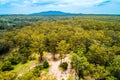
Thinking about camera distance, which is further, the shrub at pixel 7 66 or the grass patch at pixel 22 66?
the shrub at pixel 7 66

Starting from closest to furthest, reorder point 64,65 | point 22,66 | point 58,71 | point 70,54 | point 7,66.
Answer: point 58,71
point 64,65
point 70,54
point 7,66
point 22,66

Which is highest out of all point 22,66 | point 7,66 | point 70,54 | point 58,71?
point 70,54

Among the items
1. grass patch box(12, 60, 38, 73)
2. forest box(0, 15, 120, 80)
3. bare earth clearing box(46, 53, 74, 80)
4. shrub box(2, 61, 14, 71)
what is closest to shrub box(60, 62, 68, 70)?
forest box(0, 15, 120, 80)

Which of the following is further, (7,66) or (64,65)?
(7,66)

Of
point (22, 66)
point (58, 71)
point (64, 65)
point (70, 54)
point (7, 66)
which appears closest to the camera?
point (58, 71)

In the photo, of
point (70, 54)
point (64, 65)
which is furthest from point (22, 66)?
point (70, 54)

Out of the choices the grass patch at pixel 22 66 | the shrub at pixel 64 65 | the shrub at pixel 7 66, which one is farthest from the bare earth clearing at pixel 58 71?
the shrub at pixel 7 66

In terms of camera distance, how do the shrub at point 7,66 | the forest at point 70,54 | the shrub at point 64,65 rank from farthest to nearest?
the shrub at point 7,66 → the shrub at point 64,65 → the forest at point 70,54

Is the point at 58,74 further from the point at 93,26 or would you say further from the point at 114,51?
the point at 93,26

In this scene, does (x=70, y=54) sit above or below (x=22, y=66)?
above

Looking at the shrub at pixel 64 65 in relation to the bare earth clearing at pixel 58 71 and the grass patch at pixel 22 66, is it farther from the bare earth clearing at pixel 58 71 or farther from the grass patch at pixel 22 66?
the grass patch at pixel 22 66

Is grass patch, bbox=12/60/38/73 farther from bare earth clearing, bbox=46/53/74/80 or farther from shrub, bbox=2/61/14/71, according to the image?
bare earth clearing, bbox=46/53/74/80

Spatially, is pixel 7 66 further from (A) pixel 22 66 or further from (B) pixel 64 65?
(B) pixel 64 65
